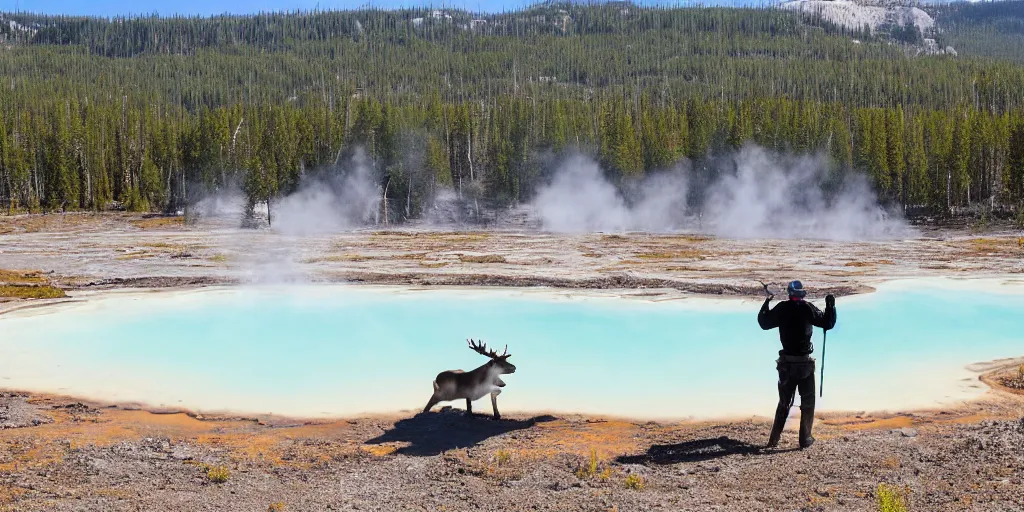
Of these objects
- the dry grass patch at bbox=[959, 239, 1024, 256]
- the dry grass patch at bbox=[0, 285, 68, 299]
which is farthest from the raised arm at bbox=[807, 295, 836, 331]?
the dry grass patch at bbox=[959, 239, 1024, 256]

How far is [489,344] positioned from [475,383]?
702cm

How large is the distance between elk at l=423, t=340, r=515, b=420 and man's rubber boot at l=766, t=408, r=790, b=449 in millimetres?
3689

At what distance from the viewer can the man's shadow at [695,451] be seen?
33.9 ft

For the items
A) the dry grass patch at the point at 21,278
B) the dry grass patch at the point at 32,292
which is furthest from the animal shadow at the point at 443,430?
the dry grass patch at the point at 21,278

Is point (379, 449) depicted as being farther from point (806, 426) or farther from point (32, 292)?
point (32, 292)

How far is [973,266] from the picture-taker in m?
36.1

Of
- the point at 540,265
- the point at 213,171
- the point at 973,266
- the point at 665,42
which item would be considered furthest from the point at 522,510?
the point at 665,42

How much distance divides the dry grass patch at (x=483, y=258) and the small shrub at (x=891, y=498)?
29963mm

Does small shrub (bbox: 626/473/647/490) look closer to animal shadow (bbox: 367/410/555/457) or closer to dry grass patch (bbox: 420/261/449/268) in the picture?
animal shadow (bbox: 367/410/555/457)

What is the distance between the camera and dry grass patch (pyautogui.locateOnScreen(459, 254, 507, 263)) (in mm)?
38469

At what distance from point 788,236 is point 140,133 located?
62.8 metres

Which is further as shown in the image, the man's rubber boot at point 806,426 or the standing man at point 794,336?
the man's rubber boot at point 806,426

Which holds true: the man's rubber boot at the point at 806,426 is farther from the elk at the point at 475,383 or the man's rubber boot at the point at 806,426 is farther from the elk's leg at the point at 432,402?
the elk's leg at the point at 432,402

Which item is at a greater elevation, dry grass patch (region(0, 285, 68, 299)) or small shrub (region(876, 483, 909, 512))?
dry grass patch (region(0, 285, 68, 299))
